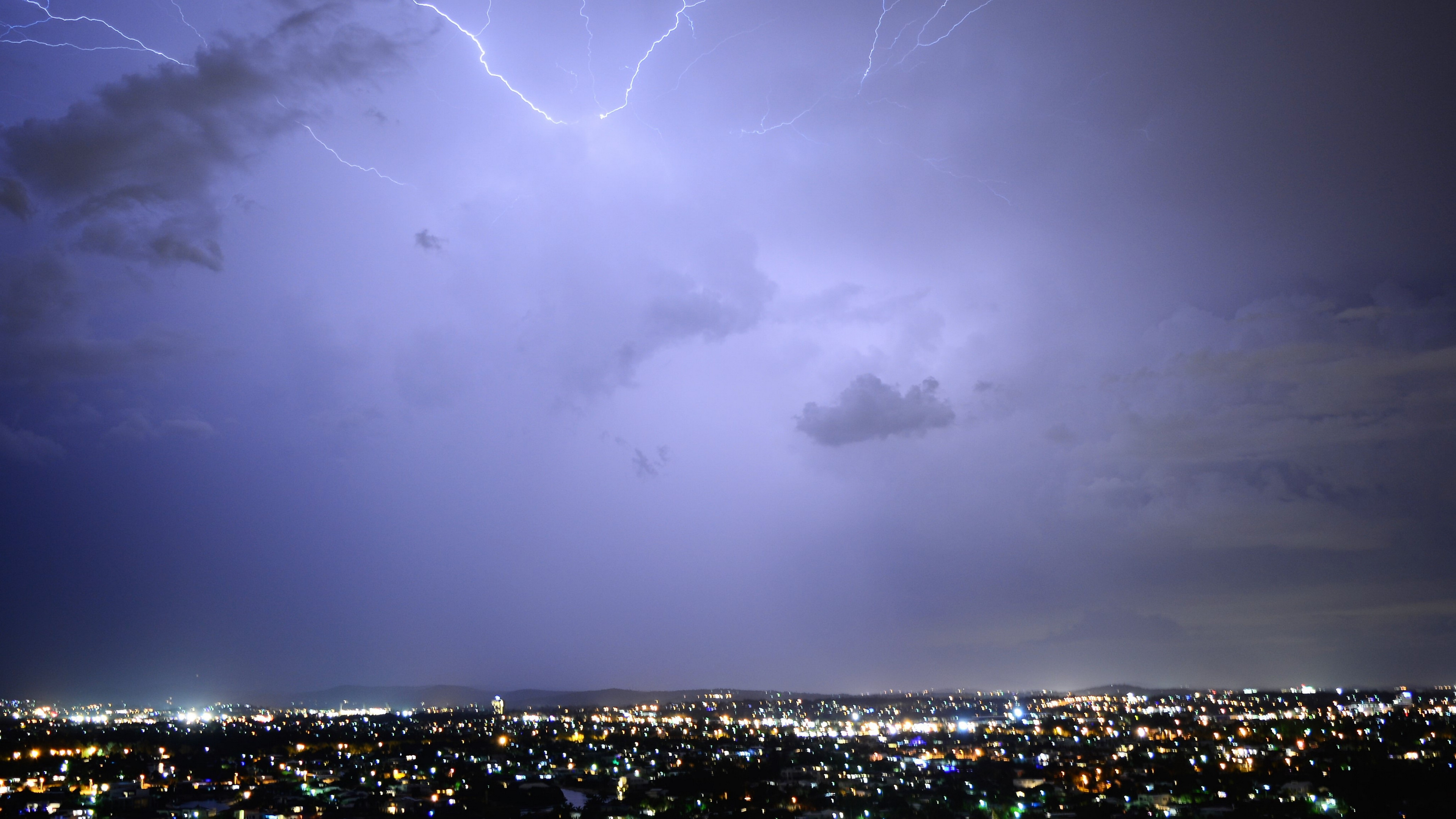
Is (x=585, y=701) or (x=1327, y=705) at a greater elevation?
(x=1327, y=705)

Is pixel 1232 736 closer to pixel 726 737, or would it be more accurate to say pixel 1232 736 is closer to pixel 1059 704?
pixel 726 737

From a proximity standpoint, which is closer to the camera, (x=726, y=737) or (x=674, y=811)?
(x=674, y=811)

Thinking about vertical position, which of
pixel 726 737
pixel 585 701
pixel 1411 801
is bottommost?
pixel 585 701

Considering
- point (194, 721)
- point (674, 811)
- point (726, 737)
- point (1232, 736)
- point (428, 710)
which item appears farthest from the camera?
point (428, 710)

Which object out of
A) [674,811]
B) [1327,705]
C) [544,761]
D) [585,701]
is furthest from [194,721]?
[1327,705]

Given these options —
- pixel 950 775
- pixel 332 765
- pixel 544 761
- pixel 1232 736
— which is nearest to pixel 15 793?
pixel 332 765

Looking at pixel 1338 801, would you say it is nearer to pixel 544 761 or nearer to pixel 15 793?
pixel 544 761

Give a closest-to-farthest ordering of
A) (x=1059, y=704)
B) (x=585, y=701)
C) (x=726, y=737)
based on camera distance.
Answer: (x=726, y=737) < (x=1059, y=704) < (x=585, y=701)

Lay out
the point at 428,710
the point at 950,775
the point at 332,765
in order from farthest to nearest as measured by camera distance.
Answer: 1. the point at 428,710
2. the point at 332,765
3. the point at 950,775

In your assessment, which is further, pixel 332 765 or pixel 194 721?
pixel 194 721
